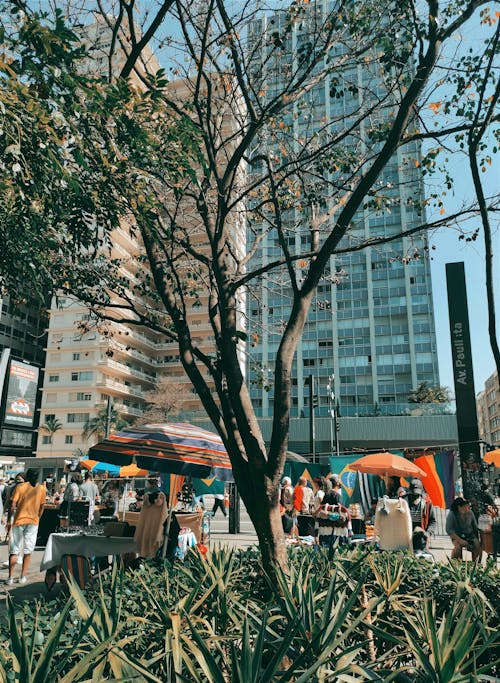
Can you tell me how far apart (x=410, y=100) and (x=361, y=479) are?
40.6 ft

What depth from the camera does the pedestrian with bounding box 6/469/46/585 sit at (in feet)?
30.2

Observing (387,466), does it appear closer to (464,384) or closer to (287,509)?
(287,509)

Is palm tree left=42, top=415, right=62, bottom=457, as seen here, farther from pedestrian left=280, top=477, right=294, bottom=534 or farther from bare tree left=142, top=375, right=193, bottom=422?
pedestrian left=280, top=477, right=294, bottom=534

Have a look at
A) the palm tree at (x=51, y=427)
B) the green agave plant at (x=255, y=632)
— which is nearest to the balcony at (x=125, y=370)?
the palm tree at (x=51, y=427)

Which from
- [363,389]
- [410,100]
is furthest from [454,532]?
[363,389]

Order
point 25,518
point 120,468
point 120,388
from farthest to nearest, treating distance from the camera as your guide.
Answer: point 120,388 → point 120,468 → point 25,518

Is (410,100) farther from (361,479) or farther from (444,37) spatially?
(361,479)

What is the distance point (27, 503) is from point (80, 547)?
1.46 meters

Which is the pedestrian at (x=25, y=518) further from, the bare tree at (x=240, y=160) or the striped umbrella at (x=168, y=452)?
the bare tree at (x=240, y=160)

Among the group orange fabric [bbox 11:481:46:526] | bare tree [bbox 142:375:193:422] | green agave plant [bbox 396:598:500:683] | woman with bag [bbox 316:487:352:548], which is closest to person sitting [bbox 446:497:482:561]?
woman with bag [bbox 316:487:352:548]

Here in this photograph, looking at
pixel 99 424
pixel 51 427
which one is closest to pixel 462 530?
pixel 99 424

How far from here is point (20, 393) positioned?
105ft

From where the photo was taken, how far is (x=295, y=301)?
19.2 feet

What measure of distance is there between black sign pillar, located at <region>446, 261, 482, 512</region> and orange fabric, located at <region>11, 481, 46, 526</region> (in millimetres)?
9686
